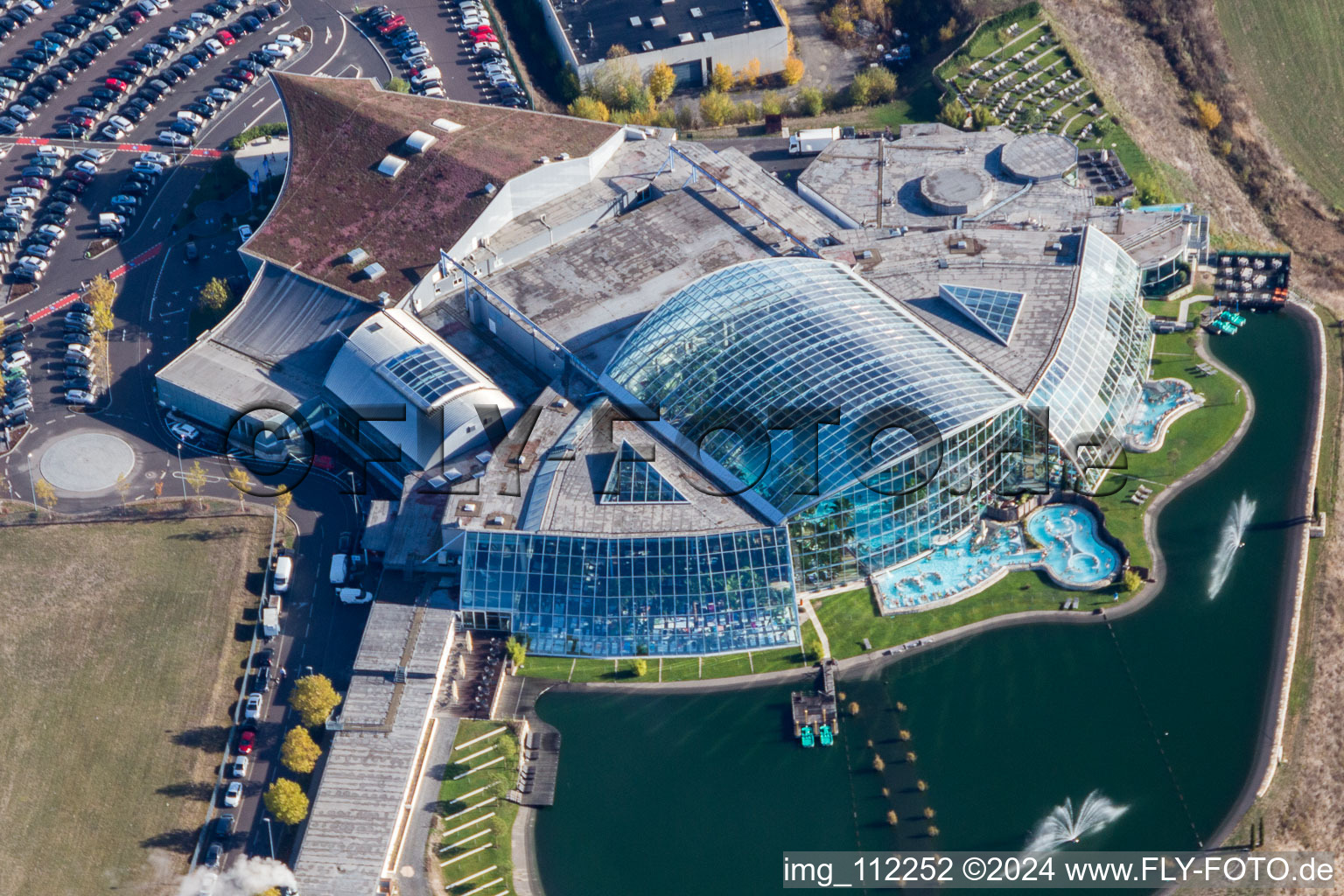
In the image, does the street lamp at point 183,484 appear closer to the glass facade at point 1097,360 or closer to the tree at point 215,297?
the tree at point 215,297

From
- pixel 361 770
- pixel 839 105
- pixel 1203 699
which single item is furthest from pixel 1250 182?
pixel 361 770

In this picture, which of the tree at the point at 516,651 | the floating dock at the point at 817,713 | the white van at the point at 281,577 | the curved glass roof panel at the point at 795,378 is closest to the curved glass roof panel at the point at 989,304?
the curved glass roof panel at the point at 795,378

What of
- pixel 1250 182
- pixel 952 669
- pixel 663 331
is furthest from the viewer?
pixel 1250 182

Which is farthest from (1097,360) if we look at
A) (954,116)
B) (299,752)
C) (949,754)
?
(299,752)

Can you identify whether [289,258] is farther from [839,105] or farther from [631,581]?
[839,105]

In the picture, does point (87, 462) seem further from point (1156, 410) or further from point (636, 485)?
point (1156, 410)
